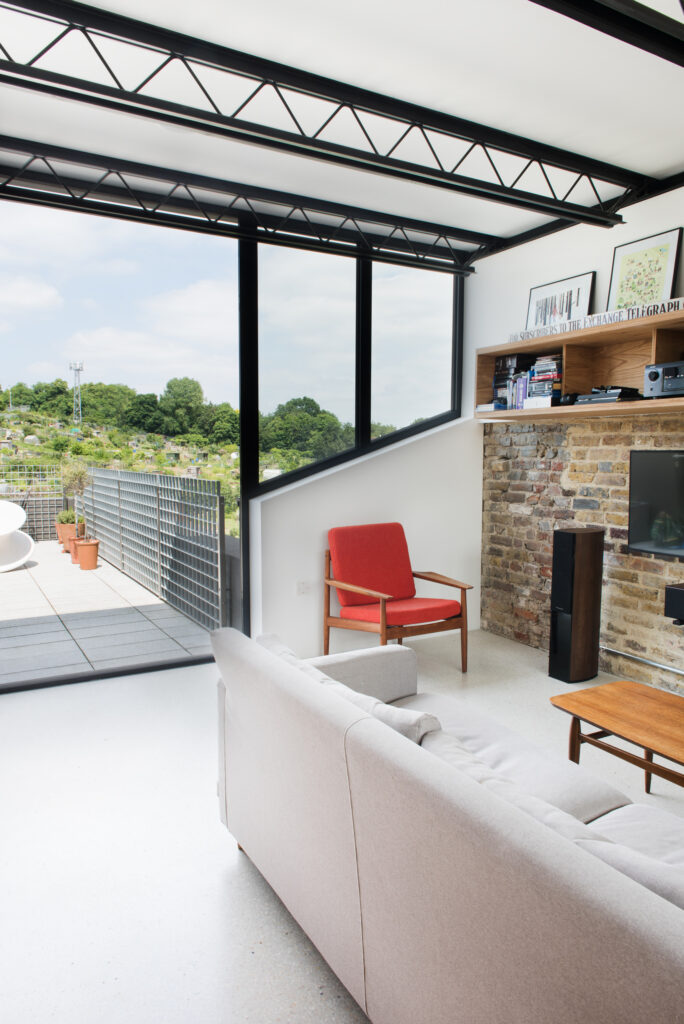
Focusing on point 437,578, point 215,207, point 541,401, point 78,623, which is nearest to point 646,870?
point 437,578

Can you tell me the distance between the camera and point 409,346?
4.98 meters

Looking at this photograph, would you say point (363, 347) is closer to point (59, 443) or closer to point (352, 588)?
point (352, 588)

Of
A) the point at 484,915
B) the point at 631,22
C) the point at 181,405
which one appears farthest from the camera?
the point at 181,405

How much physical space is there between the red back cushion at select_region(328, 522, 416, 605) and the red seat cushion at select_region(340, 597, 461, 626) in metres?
0.13

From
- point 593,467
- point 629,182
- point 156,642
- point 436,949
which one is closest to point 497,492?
point 593,467

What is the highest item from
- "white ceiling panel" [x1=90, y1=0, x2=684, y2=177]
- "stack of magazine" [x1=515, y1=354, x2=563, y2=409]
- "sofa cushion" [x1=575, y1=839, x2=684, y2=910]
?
"white ceiling panel" [x1=90, y1=0, x2=684, y2=177]

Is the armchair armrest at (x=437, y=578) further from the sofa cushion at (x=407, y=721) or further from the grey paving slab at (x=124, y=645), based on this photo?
the sofa cushion at (x=407, y=721)

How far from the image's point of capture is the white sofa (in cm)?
90

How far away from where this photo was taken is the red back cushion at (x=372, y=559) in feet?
14.4

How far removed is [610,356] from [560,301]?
56cm

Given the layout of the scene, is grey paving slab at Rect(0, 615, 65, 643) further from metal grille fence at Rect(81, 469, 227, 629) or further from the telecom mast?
the telecom mast

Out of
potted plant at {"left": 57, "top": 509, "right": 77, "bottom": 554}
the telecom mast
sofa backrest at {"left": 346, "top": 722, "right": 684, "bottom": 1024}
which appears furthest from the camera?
potted plant at {"left": 57, "top": 509, "right": 77, "bottom": 554}

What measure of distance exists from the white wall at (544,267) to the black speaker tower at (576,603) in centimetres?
152

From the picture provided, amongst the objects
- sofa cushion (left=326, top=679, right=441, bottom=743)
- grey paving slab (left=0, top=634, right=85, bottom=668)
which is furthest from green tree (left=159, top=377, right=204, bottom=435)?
sofa cushion (left=326, top=679, right=441, bottom=743)
